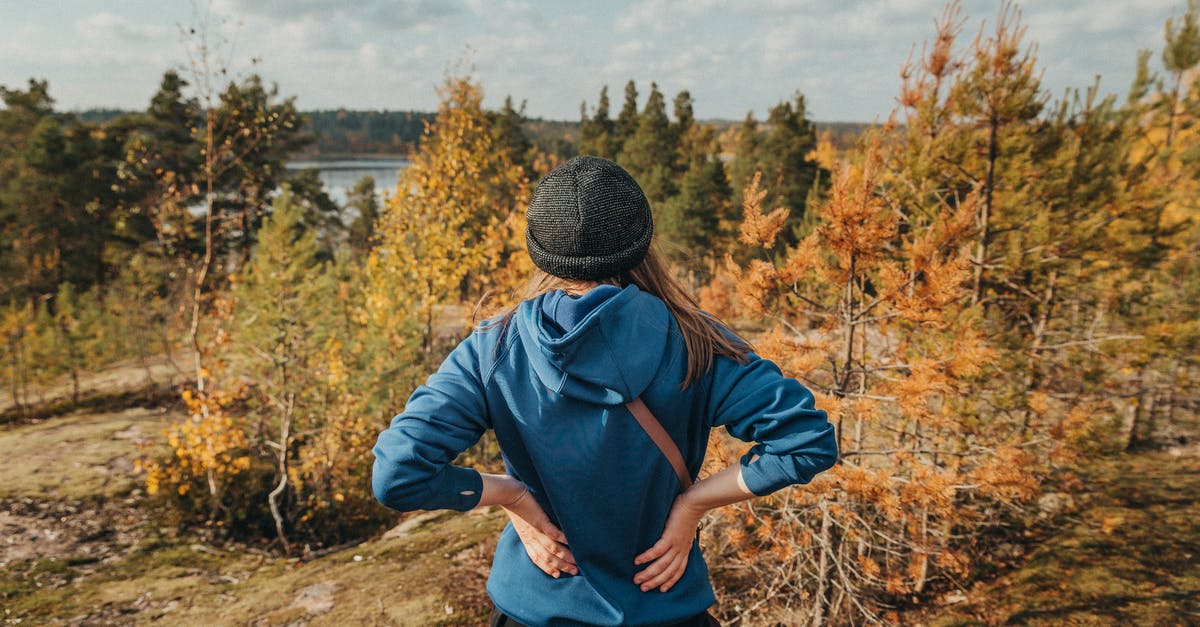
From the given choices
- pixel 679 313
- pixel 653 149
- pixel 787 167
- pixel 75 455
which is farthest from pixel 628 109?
pixel 679 313

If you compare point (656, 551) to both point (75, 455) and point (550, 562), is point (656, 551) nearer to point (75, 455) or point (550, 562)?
point (550, 562)

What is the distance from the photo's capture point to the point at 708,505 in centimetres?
156

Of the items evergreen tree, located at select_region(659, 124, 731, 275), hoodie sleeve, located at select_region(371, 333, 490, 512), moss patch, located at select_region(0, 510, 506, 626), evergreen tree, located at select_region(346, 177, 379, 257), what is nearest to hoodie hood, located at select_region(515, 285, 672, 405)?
hoodie sleeve, located at select_region(371, 333, 490, 512)

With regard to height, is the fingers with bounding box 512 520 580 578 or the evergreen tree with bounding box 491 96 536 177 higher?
the evergreen tree with bounding box 491 96 536 177

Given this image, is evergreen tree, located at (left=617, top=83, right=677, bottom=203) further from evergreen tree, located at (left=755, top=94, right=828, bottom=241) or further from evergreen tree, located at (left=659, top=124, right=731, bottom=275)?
evergreen tree, located at (left=755, top=94, right=828, bottom=241)

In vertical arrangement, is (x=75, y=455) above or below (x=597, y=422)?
below

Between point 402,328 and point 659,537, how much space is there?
929cm

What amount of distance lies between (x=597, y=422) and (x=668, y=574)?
496 millimetres

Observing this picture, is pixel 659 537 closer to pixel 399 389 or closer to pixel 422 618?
pixel 422 618

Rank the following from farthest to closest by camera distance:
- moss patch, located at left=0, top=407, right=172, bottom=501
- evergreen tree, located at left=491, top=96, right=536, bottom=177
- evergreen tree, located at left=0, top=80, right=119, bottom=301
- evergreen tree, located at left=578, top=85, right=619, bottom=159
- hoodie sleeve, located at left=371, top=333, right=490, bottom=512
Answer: evergreen tree, located at left=578, top=85, right=619, bottom=159 → evergreen tree, located at left=491, top=96, right=536, bottom=177 → evergreen tree, located at left=0, top=80, right=119, bottom=301 → moss patch, located at left=0, top=407, right=172, bottom=501 → hoodie sleeve, located at left=371, top=333, right=490, bottom=512

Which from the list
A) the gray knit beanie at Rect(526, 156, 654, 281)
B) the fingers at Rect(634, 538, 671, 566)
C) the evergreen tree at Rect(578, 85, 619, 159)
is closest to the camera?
the gray knit beanie at Rect(526, 156, 654, 281)

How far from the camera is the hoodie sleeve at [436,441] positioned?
129 cm

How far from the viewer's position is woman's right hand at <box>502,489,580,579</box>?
1.57m

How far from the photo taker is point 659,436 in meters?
1.47
